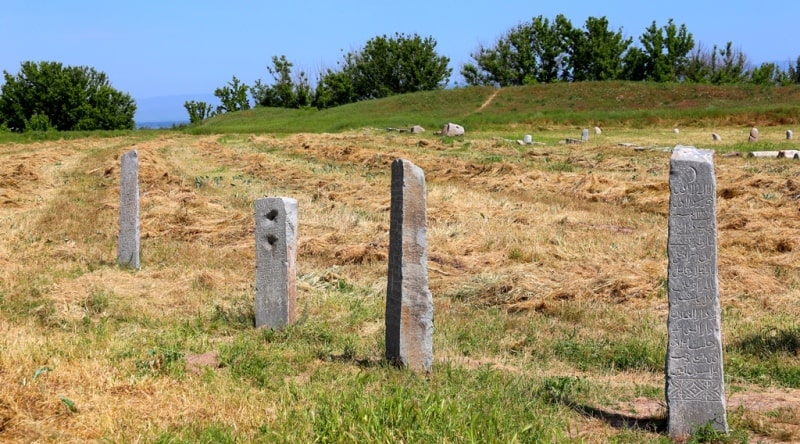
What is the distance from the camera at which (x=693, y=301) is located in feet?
20.2

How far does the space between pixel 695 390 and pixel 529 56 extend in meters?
98.1

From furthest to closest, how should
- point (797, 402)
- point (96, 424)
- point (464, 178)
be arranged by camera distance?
point (464, 178) → point (797, 402) → point (96, 424)

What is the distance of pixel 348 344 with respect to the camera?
840 centimetres

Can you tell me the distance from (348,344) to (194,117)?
11474 centimetres

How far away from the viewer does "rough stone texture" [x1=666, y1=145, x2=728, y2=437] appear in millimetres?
6133

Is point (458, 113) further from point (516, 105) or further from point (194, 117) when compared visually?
point (194, 117)

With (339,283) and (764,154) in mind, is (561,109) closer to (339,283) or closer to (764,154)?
(764,154)

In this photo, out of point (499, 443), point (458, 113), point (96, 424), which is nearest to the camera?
point (499, 443)

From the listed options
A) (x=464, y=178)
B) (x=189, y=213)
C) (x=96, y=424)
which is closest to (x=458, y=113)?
(x=464, y=178)

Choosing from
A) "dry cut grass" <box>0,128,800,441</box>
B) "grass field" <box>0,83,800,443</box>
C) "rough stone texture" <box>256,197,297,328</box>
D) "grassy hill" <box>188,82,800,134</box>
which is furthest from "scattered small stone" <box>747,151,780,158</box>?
"grassy hill" <box>188,82,800,134</box>

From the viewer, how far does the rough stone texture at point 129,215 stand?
12.1 metres

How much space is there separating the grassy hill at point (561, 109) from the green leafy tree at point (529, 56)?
26.3 m

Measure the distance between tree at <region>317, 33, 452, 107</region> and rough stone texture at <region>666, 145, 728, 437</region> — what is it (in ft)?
327

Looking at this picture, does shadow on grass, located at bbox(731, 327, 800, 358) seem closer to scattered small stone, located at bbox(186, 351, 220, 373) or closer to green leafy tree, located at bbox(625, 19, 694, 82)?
scattered small stone, located at bbox(186, 351, 220, 373)
